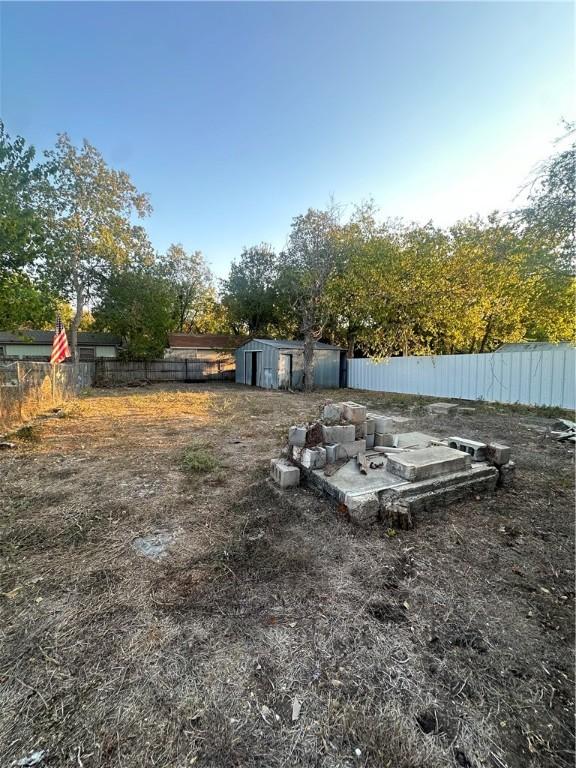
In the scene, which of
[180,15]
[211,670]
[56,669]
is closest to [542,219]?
[180,15]

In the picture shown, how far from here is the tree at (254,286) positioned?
21125mm

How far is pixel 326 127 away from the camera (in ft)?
27.5

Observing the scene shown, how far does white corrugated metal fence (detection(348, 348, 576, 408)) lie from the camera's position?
25.4 ft

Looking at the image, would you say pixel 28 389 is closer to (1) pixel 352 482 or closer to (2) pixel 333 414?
(2) pixel 333 414

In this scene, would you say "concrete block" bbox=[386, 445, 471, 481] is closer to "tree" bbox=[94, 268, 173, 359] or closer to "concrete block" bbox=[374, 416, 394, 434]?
"concrete block" bbox=[374, 416, 394, 434]

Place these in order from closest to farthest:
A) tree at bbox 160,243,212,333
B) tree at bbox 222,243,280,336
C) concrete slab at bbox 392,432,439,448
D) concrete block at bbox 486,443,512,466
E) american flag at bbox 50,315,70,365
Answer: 1. concrete block at bbox 486,443,512,466
2. concrete slab at bbox 392,432,439,448
3. american flag at bbox 50,315,70,365
4. tree at bbox 222,243,280,336
5. tree at bbox 160,243,212,333

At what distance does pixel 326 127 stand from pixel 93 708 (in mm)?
10900

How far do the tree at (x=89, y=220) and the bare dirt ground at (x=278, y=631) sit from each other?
1389 centimetres

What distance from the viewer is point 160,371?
18.3 m

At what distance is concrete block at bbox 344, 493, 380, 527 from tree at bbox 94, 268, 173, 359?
16.8m

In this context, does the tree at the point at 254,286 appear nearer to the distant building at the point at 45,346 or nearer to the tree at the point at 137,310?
the tree at the point at 137,310

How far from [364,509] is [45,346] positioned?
1041 inches

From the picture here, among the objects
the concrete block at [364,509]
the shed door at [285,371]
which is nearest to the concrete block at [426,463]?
the concrete block at [364,509]

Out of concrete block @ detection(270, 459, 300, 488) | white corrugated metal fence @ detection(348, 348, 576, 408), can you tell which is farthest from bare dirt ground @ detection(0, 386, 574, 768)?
white corrugated metal fence @ detection(348, 348, 576, 408)
